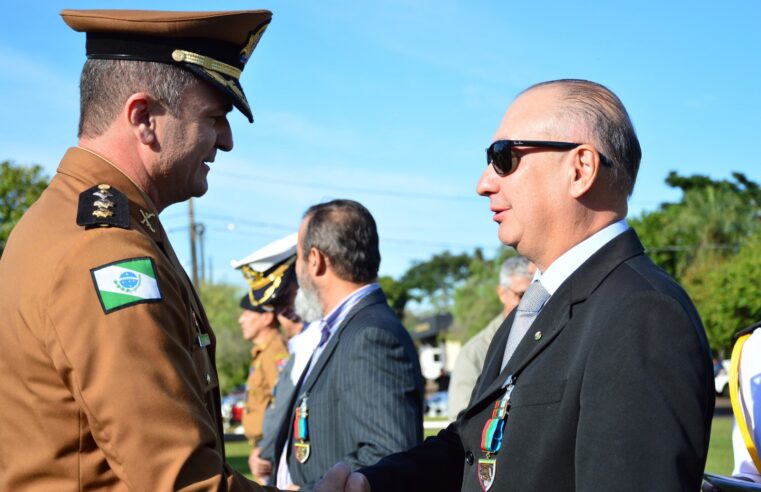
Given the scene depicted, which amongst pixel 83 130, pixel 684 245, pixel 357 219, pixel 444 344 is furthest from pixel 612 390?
pixel 444 344

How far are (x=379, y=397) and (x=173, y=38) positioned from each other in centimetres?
210

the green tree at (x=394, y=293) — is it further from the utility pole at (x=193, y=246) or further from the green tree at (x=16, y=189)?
the green tree at (x=16, y=189)

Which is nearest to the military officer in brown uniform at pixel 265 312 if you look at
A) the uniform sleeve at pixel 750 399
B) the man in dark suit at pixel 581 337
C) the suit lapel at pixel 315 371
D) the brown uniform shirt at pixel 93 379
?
the suit lapel at pixel 315 371

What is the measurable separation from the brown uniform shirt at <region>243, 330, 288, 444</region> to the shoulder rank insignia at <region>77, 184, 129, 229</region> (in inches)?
261

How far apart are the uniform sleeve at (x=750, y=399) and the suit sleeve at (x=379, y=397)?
1.37 m

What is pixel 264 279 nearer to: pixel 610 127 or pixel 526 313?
pixel 526 313

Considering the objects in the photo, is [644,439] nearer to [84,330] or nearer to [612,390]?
[612,390]

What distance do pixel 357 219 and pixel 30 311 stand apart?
110 inches

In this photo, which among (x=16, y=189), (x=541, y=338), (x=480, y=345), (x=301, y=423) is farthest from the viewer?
(x=16, y=189)

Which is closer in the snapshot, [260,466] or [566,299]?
[566,299]

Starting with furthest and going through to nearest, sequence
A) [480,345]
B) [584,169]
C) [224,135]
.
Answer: [480,345], [224,135], [584,169]

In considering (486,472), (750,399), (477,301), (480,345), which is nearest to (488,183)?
(486,472)

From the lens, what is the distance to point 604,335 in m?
2.48

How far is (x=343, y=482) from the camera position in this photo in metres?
3.45
